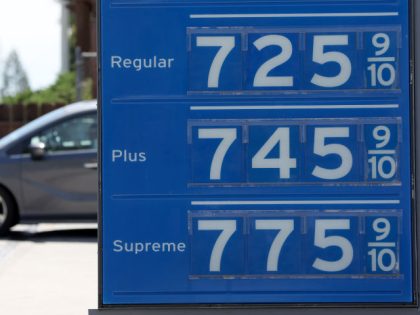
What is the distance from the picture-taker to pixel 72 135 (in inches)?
553

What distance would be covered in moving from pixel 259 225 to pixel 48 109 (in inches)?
1103

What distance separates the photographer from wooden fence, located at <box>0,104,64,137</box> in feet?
114

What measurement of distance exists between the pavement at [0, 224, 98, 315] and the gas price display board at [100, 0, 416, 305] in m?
2.17

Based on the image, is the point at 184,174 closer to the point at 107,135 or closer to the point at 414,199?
the point at 107,135

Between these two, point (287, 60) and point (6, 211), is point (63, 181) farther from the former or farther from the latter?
point (287, 60)

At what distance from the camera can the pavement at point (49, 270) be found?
918 cm

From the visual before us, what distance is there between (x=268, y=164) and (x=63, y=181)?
24.3 feet

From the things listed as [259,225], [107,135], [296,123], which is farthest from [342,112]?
[107,135]

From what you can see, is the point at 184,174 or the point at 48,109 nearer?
the point at 184,174

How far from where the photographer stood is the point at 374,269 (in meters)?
6.73

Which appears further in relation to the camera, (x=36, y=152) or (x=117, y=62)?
(x=36, y=152)

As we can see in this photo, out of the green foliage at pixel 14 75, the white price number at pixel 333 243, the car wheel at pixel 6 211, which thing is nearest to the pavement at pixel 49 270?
the car wheel at pixel 6 211

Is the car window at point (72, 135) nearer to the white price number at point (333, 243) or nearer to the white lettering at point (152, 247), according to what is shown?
the white lettering at point (152, 247)

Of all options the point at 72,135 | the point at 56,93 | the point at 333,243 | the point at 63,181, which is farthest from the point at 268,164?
the point at 56,93
